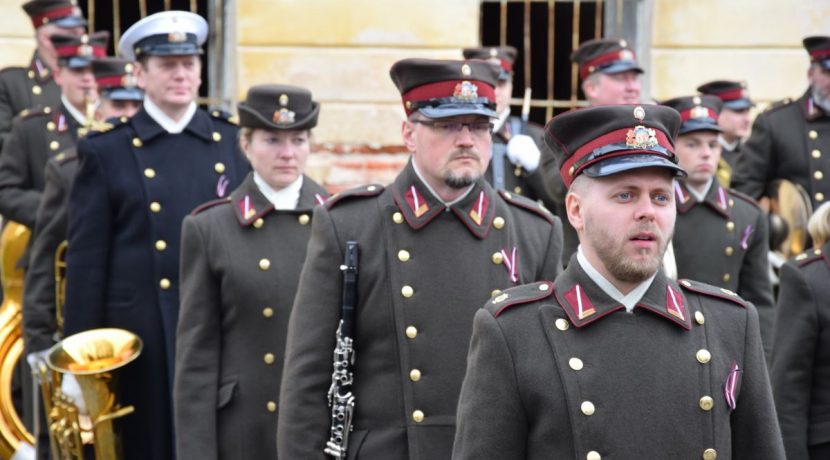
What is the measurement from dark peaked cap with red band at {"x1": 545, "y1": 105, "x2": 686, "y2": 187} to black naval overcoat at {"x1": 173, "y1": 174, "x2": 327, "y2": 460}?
2399mm

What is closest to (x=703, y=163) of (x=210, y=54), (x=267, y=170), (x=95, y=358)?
(x=267, y=170)

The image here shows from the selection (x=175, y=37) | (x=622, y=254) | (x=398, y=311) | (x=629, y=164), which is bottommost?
(x=398, y=311)

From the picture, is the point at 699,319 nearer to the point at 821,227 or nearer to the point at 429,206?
the point at 429,206

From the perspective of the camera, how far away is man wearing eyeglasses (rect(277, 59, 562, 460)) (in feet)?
18.2

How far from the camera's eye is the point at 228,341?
264 inches

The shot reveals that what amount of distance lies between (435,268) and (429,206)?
0.21 metres

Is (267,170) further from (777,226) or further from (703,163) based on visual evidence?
(777,226)

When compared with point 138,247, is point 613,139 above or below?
above

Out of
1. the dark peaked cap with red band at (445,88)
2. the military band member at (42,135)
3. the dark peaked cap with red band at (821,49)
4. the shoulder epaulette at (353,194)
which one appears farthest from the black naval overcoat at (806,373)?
the military band member at (42,135)

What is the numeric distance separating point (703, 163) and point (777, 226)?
1529 millimetres

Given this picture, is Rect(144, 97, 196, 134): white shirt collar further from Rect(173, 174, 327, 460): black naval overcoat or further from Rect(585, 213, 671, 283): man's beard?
Rect(585, 213, 671, 283): man's beard

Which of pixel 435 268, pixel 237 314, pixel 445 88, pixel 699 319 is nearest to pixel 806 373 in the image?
pixel 435 268

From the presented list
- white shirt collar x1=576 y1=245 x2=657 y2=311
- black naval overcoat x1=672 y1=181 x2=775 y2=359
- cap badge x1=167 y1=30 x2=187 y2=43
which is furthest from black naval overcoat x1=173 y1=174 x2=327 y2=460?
white shirt collar x1=576 y1=245 x2=657 y2=311

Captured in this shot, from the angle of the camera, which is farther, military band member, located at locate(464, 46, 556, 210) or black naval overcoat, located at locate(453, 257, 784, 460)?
military band member, located at locate(464, 46, 556, 210)
